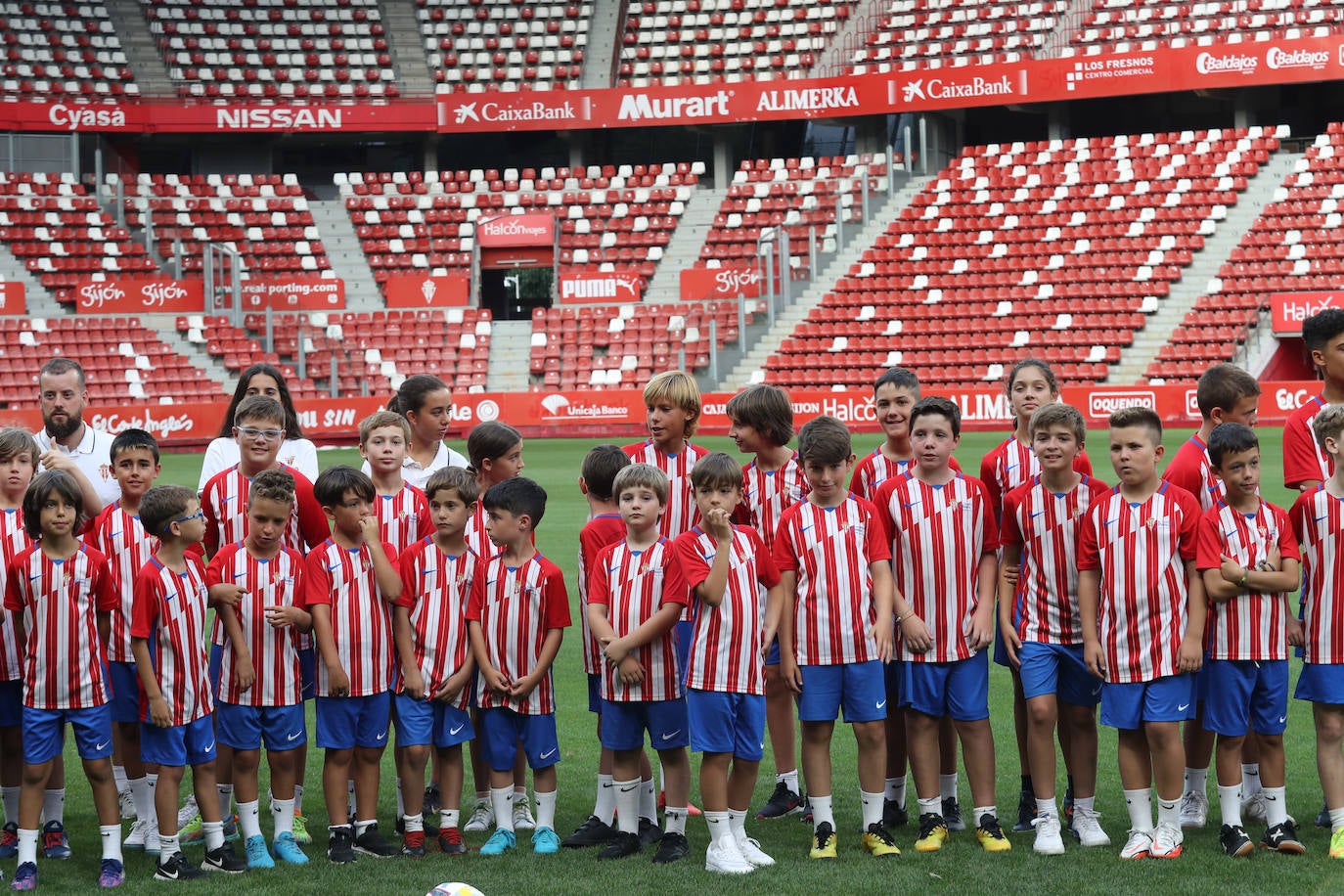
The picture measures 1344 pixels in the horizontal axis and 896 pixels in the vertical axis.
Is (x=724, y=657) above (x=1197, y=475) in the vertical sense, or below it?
below

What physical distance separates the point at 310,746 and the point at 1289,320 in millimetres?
22750

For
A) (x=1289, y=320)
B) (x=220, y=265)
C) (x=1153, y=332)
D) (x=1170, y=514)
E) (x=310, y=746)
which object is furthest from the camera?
(x=220, y=265)

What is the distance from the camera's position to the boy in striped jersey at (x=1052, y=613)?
219 inches

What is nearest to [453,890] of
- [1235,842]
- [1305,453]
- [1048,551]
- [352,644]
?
[352,644]

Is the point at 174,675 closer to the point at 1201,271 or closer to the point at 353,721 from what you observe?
the point at 353,721

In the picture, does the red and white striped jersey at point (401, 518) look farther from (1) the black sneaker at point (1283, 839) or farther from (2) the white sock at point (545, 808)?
(1) the black sneaker at point (1283, 839)

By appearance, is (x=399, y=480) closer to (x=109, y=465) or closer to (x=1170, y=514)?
(x=109, y=465)

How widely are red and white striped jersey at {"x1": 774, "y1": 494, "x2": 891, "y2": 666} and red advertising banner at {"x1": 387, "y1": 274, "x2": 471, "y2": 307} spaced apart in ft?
94.6

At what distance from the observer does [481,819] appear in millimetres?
6090

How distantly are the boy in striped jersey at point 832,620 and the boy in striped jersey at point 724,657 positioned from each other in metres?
0.16

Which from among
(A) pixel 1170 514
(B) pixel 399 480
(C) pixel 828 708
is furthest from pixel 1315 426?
(B) pixel 399 480

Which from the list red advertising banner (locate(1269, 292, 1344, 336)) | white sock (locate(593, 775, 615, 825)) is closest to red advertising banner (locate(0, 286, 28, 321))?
red advertising banner (locate(1269, 292, 1344, 336))

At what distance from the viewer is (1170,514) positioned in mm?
5473

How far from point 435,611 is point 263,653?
27.4 inches
